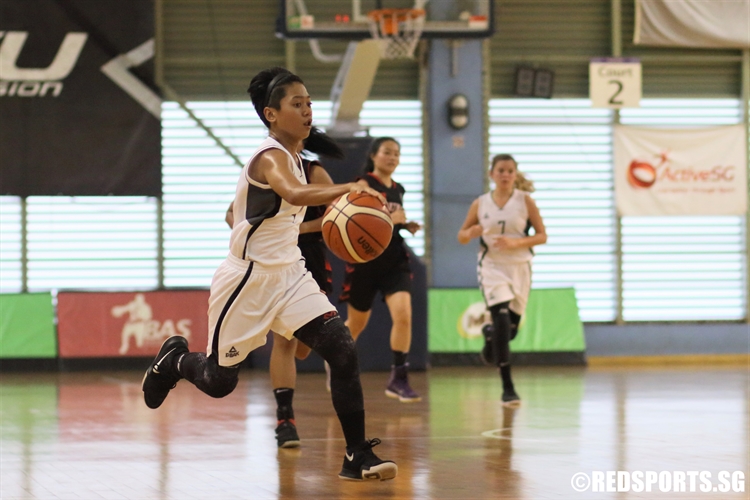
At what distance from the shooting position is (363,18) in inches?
415

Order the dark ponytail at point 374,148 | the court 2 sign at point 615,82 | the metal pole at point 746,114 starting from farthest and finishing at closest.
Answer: the metal pole at point 746,114
the court 2 sign at point 615,82
the dark ponytail at point 374,148

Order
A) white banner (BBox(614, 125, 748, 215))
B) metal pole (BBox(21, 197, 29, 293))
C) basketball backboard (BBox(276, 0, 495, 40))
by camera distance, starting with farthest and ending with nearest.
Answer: white banner (BBox(614, 125, 748, 215)), metal pole (BBox(21, 197, 29, 293)), basketball backboard (BBox(276, 0, 495, 40))

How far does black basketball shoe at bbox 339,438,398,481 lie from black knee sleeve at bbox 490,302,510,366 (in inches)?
133

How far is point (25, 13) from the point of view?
13.0 meters

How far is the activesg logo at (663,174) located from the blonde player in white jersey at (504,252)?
6356 millimetres

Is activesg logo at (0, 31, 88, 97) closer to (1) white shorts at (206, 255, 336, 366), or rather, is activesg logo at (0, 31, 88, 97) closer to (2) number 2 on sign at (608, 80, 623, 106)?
(2) number 2 on sign at (608, 80, 623, 106)

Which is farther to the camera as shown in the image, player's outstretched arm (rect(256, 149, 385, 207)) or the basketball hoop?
the basketball hoop

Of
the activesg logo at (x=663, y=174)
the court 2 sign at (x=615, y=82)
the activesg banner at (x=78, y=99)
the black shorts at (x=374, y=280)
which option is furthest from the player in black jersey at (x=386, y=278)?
the activesg logo at (x=663, y=174)

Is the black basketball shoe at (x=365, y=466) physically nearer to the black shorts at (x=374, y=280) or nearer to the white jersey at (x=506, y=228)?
the black shorts at (x=374, y=280)

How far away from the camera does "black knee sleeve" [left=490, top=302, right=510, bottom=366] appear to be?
7652 millimetres

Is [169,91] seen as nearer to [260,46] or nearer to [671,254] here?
[260,46]

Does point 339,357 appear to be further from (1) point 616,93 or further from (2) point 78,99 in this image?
(1) point 616,93

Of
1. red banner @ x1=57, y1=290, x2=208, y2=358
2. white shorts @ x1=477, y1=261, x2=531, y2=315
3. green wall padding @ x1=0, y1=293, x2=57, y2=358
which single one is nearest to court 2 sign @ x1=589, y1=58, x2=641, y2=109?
red banner @ x1=57, y1=290, x2=208, y2=358

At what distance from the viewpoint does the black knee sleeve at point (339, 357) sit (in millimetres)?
4355
